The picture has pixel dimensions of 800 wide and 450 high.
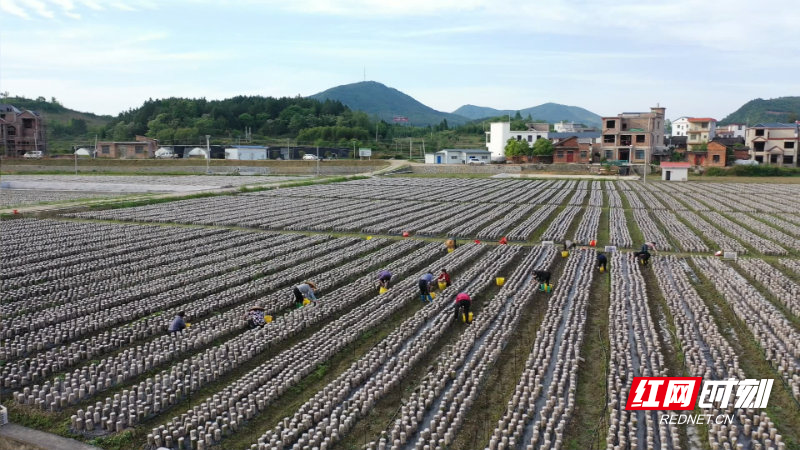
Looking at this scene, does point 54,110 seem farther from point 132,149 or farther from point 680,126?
point 680,126

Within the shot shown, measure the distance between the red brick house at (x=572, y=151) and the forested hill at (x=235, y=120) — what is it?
150 feet

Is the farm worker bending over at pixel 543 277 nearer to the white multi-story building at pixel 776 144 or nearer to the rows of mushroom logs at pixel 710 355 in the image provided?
the rows of mushroom logs at pixel 710 355

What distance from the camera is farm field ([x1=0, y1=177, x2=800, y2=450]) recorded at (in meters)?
9.09

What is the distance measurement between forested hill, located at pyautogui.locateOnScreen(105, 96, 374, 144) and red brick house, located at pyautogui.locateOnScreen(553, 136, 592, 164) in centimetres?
4576

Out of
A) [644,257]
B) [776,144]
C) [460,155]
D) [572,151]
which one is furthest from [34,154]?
[776,144]

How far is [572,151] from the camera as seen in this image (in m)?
76.8

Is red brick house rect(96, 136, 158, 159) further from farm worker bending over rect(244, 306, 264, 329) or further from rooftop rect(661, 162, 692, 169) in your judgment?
farm worker bending over rect(244, 306, 264, 329)

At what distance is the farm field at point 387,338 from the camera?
29.8 feet

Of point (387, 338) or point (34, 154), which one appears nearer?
point (387, 338)

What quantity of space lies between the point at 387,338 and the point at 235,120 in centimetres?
11896

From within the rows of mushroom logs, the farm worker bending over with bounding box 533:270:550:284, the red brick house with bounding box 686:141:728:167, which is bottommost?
the rows of mushroom logs

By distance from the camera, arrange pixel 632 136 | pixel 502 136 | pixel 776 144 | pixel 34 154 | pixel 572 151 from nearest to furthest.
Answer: pixel 776 144 → pixel 632 136 → pixel 572 151 → pixel 34 154 → pixel 502 136

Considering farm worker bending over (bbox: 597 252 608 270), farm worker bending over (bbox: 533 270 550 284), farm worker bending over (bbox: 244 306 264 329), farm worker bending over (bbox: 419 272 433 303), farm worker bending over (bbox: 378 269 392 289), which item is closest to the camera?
farm worker bending over (bbox: 244 306 264 329)

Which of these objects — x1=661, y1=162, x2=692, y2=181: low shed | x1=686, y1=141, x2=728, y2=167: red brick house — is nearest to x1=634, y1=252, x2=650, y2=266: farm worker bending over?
x1=661, y1=162, x2=692, y2=181: low shed
